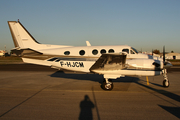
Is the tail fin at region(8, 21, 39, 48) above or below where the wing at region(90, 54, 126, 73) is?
above

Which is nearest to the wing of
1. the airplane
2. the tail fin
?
the airplane

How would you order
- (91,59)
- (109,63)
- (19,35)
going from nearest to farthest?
(109,63) → (91,59) → (19,35)

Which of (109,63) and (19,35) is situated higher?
(19,35)

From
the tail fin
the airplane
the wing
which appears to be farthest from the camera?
the tail fin

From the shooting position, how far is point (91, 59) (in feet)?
30.9

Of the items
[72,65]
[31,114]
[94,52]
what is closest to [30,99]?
[31,114]

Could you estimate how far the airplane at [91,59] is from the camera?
27.1 ft

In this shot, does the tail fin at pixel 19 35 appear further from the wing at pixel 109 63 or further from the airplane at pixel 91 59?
the wing at pixel 109 63

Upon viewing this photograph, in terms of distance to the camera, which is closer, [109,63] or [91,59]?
[109,63]

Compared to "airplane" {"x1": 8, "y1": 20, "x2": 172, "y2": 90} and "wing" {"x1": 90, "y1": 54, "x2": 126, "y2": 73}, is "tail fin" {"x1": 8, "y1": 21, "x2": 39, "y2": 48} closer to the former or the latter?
"airplane" {"x1": 8, "y1": 20, "x2": 172, "y2": 90}

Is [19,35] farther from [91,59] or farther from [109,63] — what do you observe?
[109,63]

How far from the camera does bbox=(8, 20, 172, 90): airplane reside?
8273 millimetres

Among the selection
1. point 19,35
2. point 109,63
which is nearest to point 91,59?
point 109,63

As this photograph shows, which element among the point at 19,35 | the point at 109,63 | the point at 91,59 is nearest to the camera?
the point at 109,63
